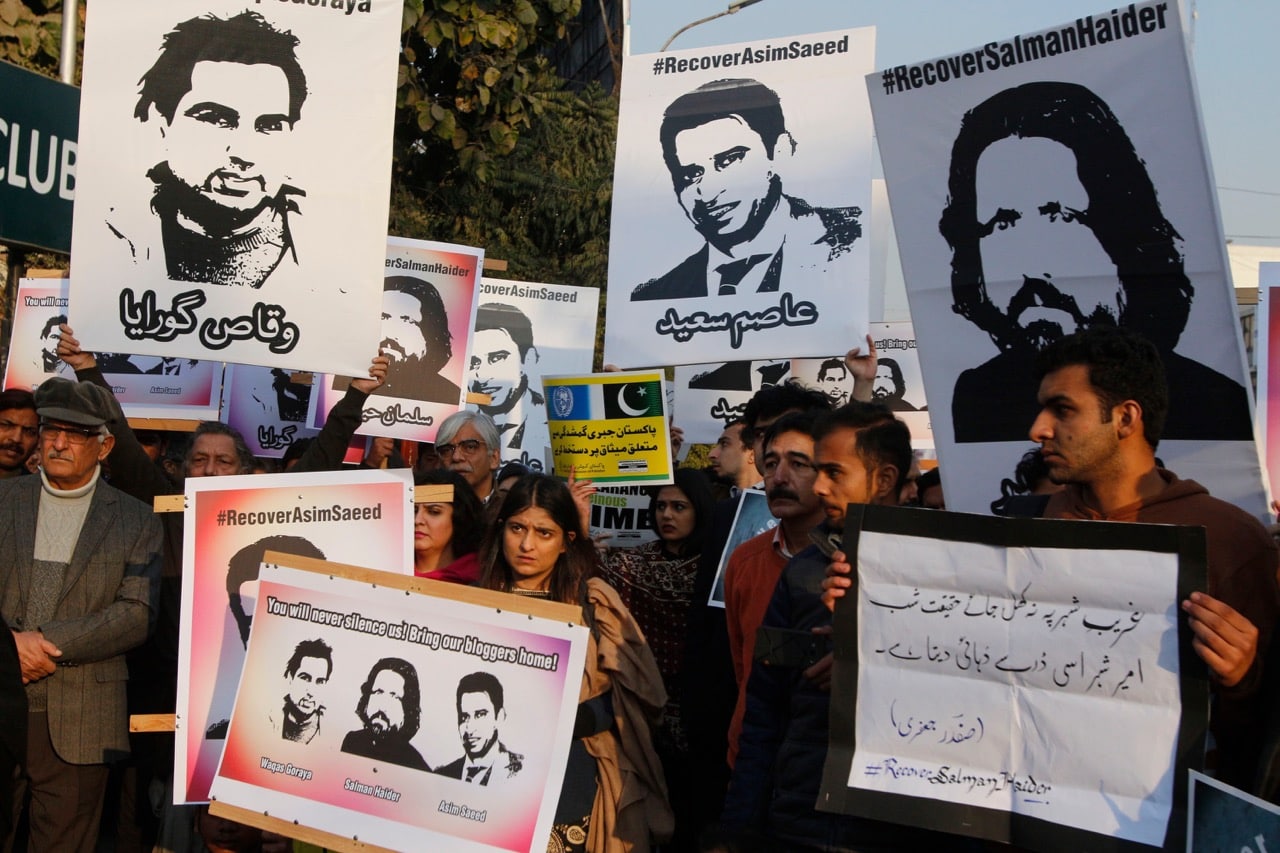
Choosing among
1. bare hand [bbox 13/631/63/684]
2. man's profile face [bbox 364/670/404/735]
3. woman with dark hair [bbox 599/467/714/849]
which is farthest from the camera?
woman with dark hair [bbox 599/467/714/849]

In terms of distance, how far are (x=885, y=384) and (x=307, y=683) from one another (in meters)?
6.58

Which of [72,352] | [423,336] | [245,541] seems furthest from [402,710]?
[423,336]

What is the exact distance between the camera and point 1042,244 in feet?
14.4

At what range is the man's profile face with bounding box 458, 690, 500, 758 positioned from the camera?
3.72 meters

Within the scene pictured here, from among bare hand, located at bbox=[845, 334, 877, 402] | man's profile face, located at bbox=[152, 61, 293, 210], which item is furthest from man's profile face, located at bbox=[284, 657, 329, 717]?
bare hand, located at bbox=[845, 334, 877, 402]

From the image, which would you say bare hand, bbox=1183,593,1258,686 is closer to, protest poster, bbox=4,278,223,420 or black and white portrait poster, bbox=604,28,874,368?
black and white portrait poster, bbox=604,28,874,368

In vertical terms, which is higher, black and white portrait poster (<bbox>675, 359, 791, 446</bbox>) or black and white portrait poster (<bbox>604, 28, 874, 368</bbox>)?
black and white portrait poster (<bbox>604, 28, 874, 368</bbox>)

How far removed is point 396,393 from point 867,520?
16.0ft

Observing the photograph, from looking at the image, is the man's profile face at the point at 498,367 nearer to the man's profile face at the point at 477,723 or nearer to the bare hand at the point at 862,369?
the bare hand at the point at 862,369

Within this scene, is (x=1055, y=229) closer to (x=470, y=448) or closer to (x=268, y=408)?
(x=470, y=448)

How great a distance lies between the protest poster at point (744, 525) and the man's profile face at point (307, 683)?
2.05 meters

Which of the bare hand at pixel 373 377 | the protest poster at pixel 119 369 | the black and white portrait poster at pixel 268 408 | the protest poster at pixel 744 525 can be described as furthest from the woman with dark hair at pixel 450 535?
the black and white portrait poster at pixel 268 408

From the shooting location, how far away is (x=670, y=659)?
20.3 ft

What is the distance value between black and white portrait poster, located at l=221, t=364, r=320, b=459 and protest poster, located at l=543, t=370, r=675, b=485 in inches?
76.5
